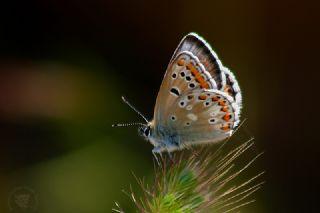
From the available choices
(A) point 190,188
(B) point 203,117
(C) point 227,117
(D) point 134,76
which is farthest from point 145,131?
(D) point 134,76

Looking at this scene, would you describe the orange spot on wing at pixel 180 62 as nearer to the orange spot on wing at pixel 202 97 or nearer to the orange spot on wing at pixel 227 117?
the orange spot on wing at pixel 202 97

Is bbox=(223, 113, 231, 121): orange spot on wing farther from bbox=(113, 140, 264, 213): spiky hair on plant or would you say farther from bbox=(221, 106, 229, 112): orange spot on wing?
bbox=(113, 140, 264, 213): spiky hair on plant

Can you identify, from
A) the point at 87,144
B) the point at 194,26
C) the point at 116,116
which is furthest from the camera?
the point at 194,26

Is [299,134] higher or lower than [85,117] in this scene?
lower

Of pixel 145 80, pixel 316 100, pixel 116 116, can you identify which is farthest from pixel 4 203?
pixel 316 100

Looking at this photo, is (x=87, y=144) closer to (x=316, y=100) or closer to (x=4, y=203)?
(x=4, y=203)

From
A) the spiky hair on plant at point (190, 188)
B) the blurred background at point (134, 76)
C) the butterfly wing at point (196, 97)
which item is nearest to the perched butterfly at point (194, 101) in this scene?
the butterfly wing at point (196, 97)

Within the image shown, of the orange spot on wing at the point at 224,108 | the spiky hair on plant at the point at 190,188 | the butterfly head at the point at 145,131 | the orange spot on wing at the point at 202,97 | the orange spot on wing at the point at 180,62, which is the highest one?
the orange spot on wing at the point at 180,62

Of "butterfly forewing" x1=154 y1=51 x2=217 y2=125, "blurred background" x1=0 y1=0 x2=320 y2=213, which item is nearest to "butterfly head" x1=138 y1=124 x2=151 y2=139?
"butterfly forewing" x1=154 y1=51 x2=217 y2=125
